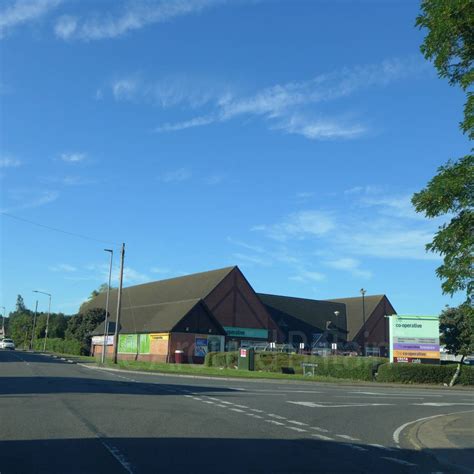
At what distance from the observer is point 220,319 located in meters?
62.9

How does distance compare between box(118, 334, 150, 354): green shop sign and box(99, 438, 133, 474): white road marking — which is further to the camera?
box(118, 334, 150, 354): green shop sign

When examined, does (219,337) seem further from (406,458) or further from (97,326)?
(406,458)

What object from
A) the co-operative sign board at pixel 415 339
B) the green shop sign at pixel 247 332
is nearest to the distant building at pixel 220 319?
the green shop sign at pixel 247 332

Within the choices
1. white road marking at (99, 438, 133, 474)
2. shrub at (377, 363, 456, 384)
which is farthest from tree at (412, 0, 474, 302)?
shrub at (377, 363, 456, 384)

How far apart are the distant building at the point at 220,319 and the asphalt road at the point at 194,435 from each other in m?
27.1

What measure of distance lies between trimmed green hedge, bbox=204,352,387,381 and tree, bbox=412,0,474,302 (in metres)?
26.6

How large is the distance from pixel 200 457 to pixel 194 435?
6.63 ft

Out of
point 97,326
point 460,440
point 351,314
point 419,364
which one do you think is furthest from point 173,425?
point 351,314

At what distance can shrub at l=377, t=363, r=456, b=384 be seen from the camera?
3522cm

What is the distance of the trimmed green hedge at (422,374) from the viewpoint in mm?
35219

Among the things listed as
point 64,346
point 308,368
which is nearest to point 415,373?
point 308,368

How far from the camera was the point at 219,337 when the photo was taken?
5512cm

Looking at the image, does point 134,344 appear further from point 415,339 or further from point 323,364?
point 415,339

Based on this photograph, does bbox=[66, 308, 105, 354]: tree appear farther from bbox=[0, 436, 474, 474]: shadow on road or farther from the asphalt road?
bbox=[0, 436, 474, 474]: shadow on road
